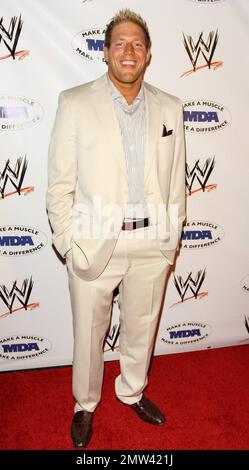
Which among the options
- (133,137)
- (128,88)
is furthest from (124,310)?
(128,88)

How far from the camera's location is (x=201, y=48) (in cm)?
244

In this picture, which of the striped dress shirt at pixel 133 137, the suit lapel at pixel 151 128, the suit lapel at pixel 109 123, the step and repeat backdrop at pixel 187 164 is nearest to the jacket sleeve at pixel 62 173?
the suit lapel at pixel 109 123

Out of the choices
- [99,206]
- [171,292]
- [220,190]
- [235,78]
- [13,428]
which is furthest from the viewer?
[171,292]

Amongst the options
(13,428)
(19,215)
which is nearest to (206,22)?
(19,215)

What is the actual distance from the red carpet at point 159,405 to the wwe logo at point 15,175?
135cm

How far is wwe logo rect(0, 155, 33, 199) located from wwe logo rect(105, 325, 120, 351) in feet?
4.13

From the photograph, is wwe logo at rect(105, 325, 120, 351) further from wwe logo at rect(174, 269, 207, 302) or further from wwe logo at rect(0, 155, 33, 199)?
wwe logo at rect(0, 155, 33, 199)

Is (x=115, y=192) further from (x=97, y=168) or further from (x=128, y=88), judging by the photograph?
(x=128, y=88)

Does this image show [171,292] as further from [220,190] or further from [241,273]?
[220,190]

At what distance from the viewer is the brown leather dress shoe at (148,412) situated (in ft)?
8.03

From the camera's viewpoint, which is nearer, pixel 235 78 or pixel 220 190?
pixel 235 78

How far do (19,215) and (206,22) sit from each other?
1642 millimetres

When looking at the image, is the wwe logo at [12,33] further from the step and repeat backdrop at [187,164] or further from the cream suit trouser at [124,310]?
the cream suit trouser at [124,310]

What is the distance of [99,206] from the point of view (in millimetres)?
1967
